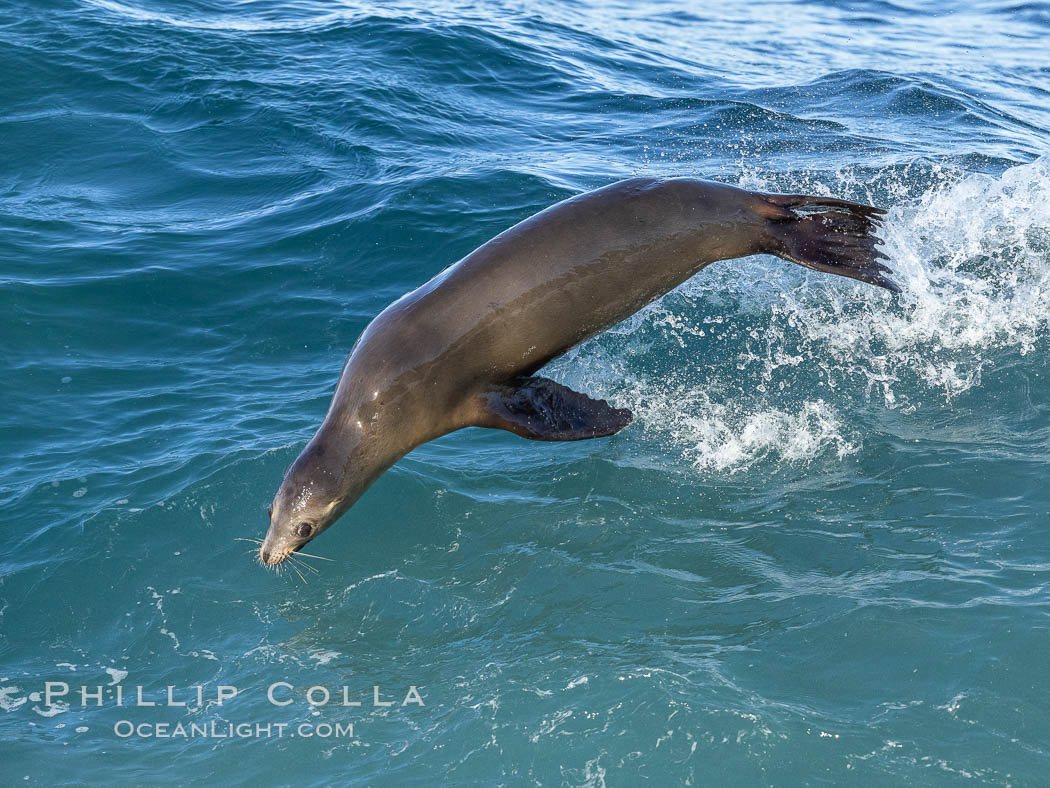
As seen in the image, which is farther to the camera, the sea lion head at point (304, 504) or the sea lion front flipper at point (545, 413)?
the sea lion front flipper at point (545, 413)

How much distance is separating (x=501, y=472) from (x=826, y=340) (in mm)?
3531

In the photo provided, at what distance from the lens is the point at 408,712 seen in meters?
6.05

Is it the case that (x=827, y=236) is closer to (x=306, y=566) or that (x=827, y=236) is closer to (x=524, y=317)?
(x=524, y=317)

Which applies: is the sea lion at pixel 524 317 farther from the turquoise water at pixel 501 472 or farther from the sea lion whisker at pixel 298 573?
the turquoise water at pixel 501 472

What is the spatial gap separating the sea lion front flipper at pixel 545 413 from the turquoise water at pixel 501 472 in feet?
2.17

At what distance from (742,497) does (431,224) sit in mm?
6198

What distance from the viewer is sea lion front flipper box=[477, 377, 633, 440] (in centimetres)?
744

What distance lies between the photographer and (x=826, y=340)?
985cm

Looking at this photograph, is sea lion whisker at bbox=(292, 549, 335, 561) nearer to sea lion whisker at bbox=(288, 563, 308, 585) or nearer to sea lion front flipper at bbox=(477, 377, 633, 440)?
sea lion whisker at bbox=(288, 563, 308, 585)

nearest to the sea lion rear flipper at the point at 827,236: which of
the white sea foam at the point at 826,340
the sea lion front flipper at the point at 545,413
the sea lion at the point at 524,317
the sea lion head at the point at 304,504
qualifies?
the sea lion at the point at 524,317

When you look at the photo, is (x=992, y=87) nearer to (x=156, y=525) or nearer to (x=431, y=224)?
(x=431, y=224)

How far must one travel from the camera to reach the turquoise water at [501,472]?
580cm

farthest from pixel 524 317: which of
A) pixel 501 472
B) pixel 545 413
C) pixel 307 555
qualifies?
pixel 307 555

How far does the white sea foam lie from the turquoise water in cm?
4
